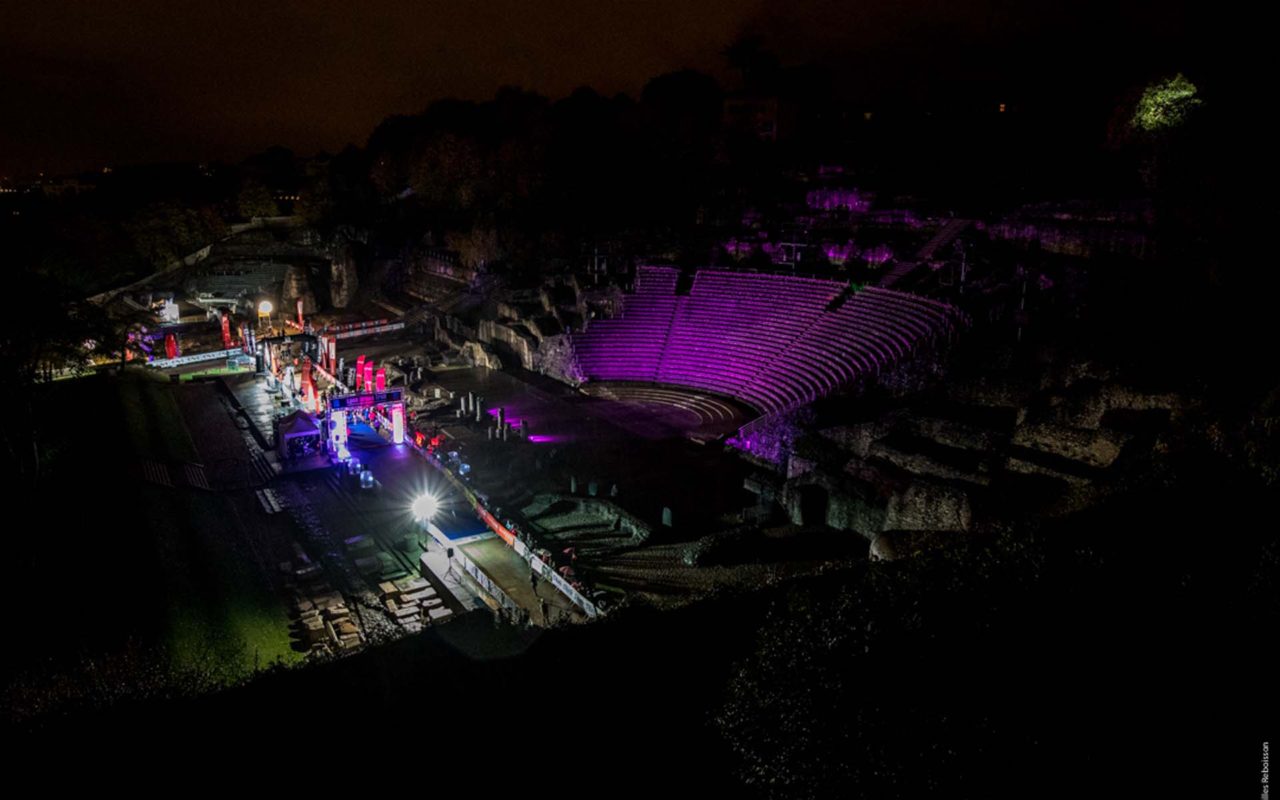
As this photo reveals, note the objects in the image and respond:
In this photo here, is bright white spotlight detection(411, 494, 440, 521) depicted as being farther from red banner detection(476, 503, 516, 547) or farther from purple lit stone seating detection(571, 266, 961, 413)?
purple lit stone seating detection(571, 266, 961, 413)

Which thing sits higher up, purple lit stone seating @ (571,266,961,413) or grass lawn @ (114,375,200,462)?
purple lit stone seating @ (571,266,961,413)

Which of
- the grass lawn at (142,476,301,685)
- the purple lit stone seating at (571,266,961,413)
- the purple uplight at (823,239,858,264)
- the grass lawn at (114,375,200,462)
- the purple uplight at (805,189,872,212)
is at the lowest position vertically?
the grass lawn at (114,375,200,462)

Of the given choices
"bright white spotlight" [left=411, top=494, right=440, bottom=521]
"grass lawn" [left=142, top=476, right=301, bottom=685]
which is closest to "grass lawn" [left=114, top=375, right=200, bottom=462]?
"grass lawn" [left=142, top=476, right=301, bottom=685]

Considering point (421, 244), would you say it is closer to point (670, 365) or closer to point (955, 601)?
point (670, 365)

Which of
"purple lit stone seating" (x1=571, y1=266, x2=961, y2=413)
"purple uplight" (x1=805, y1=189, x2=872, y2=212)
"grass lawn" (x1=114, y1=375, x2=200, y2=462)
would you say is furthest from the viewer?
"purple uplight" (x1=805, y1=189, x2=872, y2=212)

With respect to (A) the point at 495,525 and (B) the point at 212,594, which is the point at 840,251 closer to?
(A) the point at 495,525

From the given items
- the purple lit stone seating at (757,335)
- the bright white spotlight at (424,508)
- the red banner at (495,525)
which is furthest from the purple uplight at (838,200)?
the bright white spotlight at (424,508)

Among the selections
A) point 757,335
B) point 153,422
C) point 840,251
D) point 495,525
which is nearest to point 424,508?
Result: point 495,525
